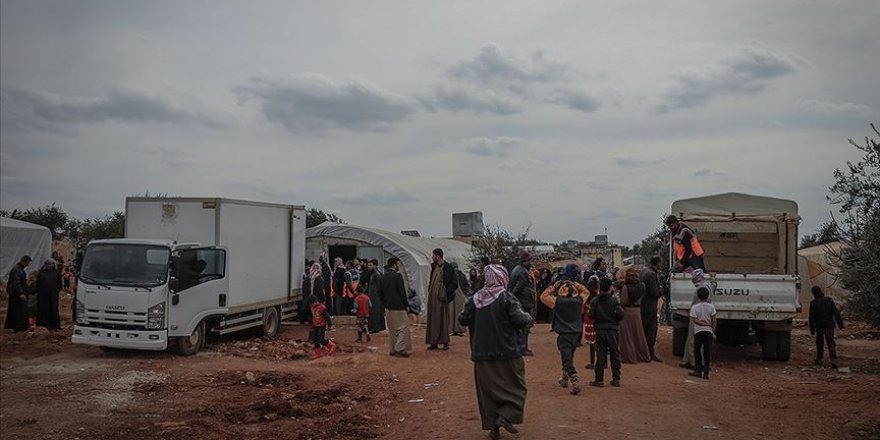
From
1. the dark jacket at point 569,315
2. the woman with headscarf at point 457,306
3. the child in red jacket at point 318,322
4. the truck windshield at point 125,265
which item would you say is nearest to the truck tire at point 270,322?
the child in red jacket at point 318,322

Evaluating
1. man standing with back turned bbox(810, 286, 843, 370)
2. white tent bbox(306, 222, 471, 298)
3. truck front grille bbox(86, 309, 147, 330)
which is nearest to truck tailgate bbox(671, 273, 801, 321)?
man standing with back turned bbox(810, 286, 843, 370)

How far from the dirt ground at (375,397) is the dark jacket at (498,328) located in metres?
0.94

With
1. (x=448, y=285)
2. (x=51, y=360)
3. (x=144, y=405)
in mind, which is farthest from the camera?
(x=448, y=285)

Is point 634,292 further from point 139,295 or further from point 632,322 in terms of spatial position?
point 139,295

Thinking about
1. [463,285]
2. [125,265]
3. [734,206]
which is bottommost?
[463,285]

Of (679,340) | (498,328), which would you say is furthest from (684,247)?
(498,328)

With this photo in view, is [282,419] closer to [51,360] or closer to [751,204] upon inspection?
[51,360]

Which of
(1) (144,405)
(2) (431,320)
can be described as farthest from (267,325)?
(1) (144,405)

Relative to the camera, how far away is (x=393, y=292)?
Answer: 14484mm

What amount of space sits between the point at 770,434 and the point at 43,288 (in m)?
15.1

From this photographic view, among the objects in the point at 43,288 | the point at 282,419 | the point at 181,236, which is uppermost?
the point at 181,236

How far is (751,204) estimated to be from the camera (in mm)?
15867

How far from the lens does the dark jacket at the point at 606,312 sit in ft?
34.1

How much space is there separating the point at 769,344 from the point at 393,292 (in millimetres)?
7119
